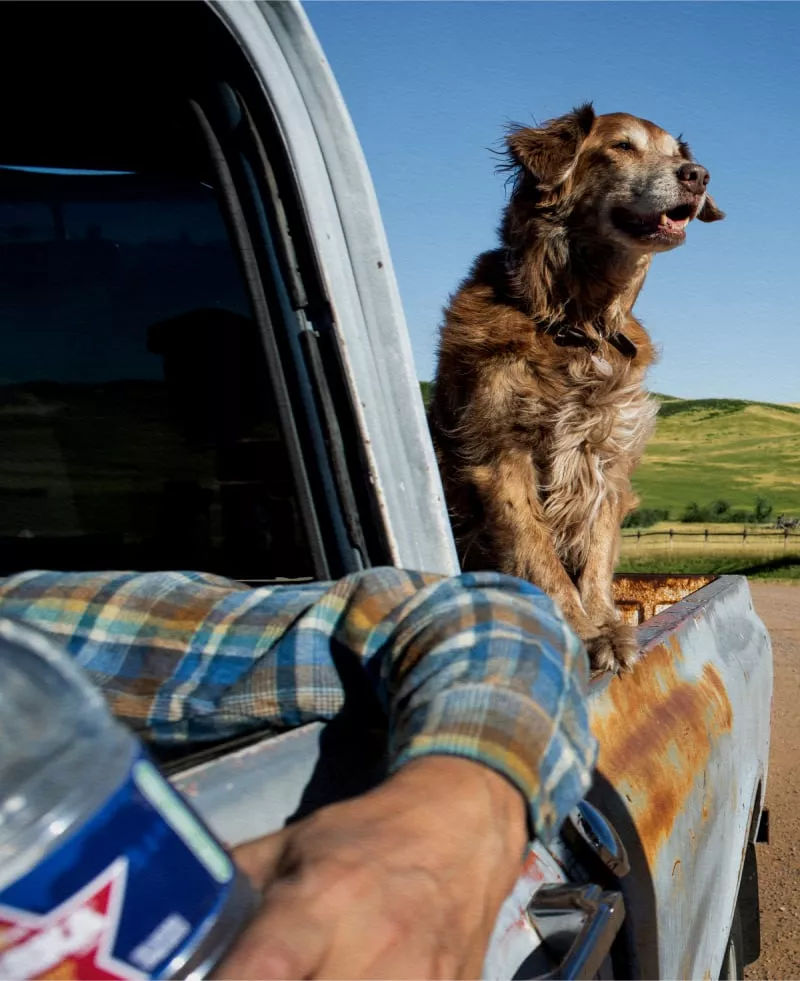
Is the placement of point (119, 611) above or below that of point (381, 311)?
below

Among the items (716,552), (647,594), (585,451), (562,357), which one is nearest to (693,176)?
(562,357)

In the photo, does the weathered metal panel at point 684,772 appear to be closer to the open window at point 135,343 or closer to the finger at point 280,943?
the open window at point 135,343

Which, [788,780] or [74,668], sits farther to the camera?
[788,780]

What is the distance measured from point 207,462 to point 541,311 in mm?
2471

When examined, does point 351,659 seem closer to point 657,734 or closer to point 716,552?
point 657,734

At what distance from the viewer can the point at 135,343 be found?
6.73 ft

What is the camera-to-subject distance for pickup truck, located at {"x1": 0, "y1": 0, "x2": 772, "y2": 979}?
1.43m

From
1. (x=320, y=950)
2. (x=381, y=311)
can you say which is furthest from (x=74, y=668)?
(x=381, y=311)

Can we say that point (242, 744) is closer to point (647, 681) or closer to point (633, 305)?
point (647, 681)

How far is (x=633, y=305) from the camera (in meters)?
4.57

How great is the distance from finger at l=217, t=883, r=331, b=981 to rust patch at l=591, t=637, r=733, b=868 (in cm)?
103

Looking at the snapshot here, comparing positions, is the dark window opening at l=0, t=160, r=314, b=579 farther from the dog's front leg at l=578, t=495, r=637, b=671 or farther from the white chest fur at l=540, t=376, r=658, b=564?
the white chest fur at l=540, t=376, r=658, b=564

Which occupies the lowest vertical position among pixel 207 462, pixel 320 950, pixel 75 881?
pixel 320 950

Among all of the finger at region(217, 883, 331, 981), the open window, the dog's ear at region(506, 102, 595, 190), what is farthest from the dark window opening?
the dog's ear at region(506, 102, 595, 190)
